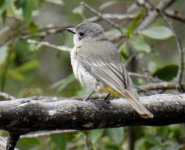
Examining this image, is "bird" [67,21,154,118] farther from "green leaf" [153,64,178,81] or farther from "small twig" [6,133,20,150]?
"small twig" [6,133,20,150]

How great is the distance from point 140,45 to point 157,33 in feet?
1.02

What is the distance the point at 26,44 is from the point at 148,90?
1630mm

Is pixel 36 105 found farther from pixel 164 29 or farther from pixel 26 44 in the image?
pixel 26 44

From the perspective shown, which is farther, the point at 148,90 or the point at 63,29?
the point at 63,29

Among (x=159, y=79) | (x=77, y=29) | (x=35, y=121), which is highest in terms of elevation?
(x=77, y=29)

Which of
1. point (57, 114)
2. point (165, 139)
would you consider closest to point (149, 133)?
point (165, 139)

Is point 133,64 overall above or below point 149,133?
above

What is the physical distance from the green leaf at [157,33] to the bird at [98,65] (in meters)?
0.39

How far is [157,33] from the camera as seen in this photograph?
227 inches

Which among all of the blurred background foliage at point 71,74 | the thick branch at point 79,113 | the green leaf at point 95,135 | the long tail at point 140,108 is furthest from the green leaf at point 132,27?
the long tail at point 140,108

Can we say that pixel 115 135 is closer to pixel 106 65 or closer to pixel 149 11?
pixel 106 65

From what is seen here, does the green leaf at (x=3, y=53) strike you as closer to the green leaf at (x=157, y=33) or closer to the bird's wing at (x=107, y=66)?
the bird's wing at (x=107, y=66)

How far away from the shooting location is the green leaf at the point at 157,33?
5723 millimetres

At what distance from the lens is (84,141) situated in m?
5.45
